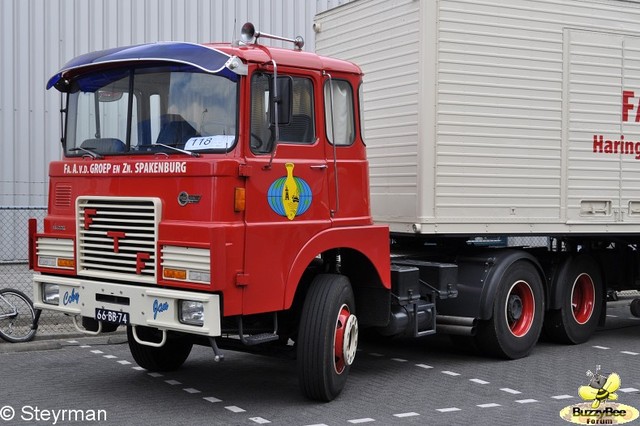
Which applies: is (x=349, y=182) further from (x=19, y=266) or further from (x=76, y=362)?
(x=19, y=266)

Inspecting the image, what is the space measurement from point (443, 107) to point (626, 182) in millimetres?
2835

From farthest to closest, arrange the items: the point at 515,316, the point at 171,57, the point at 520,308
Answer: the point at 520,308, the point at 515,316, the point at 171,57

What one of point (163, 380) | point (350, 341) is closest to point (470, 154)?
point (350, 341)

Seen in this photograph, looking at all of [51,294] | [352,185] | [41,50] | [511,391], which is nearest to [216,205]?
[352,185]

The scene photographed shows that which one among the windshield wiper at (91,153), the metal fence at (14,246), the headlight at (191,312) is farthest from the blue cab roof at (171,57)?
the metal fence at (14,246)

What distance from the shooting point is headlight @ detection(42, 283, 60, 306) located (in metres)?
7.74

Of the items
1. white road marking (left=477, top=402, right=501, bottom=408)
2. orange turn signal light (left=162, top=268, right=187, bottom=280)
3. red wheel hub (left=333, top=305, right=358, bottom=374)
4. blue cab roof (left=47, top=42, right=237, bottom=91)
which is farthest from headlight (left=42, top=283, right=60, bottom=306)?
white road marking (left=477, top=402, right=501, bottom=408)

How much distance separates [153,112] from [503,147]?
394 centimetres

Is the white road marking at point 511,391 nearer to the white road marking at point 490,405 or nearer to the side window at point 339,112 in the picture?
the white road marking at point 490,405

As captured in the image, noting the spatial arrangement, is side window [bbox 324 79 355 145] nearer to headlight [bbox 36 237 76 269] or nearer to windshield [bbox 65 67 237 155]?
windshield [bbox 65 67 237 155]

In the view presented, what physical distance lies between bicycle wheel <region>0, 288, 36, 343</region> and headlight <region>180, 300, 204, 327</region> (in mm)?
3887

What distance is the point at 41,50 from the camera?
1575 cm

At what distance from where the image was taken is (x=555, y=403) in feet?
25.1

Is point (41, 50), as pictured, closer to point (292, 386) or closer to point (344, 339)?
point (292, 386)
